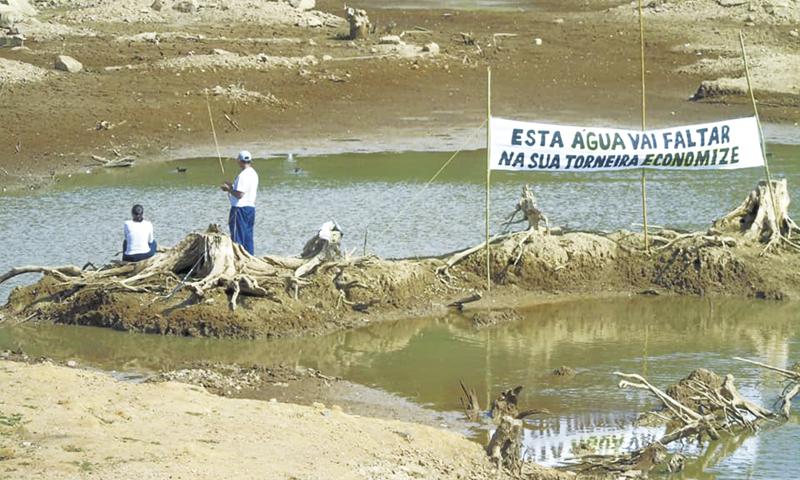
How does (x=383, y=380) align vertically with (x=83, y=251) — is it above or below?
below

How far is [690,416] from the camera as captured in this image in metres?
12.4

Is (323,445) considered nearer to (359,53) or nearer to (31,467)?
(31,467)

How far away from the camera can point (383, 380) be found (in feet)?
46.6

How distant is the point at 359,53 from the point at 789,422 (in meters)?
19.7

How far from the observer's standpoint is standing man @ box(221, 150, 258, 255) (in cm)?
1641

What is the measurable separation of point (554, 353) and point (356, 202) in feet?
23.6

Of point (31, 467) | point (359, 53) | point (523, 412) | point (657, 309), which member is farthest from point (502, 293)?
point (359, 53)

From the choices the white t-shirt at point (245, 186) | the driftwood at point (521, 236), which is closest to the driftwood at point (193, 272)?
the white t-shirt at point (245, 186)

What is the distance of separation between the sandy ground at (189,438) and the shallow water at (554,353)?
5.10 ft

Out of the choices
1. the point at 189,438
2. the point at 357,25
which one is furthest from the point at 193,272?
the point at 357,25

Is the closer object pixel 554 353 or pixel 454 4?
pixel 554 353

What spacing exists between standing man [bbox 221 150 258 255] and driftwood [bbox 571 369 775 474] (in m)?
5.02

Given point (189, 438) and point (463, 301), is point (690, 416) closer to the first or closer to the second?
point (189, 438)

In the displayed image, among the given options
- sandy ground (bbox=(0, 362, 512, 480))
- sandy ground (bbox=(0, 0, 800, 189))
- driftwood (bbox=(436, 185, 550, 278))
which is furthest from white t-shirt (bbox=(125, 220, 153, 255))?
sandy ground (bbox=(0, 0, 800, 189))
